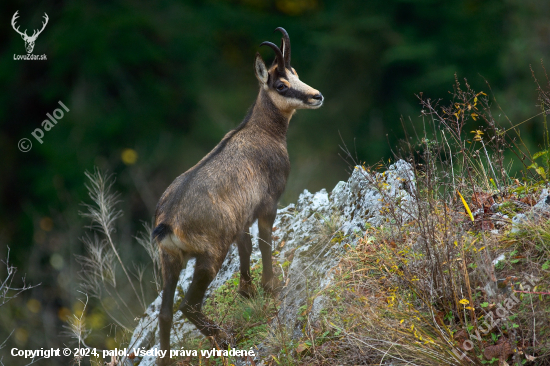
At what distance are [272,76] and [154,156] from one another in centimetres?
982

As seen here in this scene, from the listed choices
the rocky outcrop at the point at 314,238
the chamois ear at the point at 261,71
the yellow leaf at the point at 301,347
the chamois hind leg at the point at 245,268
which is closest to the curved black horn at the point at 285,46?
the chamois ear at the point at 261,71

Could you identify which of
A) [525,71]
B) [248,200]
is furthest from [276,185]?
[525,71]

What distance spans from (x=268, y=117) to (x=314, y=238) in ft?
4.37

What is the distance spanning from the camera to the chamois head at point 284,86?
585 cm

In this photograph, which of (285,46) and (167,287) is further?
(285,46)

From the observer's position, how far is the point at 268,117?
5.94 m

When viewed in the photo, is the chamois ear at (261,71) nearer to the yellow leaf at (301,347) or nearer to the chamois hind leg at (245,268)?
the chamois hind leg at (245,268)

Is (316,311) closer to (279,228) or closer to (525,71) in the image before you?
(279,228)

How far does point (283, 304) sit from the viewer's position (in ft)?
16.3

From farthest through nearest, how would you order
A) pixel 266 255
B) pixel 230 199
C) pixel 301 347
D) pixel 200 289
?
1. pixel 266 255
2. pixel 230 199
3. pixel 200 289
4. pixel 301 347

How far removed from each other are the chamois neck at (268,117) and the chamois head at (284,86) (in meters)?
0.05

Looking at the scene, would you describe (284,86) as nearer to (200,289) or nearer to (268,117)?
(268,117)

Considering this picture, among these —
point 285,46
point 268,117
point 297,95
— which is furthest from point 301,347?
point 285,46

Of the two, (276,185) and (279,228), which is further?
(279,228)
